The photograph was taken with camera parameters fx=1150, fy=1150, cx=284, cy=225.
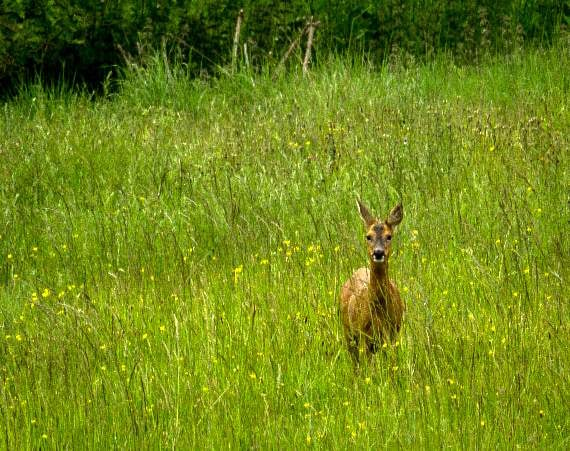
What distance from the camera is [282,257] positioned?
7129mm

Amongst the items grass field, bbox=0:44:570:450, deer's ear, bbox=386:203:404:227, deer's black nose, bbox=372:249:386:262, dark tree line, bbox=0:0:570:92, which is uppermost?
dark tree line, bbox=0:0:570:92

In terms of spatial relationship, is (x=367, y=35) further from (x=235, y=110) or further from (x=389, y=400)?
(x=389, y=400)

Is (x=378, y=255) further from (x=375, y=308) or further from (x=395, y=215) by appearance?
(x=395, y=215)

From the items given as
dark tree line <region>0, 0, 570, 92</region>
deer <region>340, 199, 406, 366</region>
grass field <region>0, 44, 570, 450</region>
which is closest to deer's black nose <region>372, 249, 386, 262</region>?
deer <region>340, 199, 406, 366</region>

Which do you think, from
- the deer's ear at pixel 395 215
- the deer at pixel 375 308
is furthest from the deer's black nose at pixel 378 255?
the deer's ear at pixel 395 215

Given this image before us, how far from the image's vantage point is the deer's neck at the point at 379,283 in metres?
5.58

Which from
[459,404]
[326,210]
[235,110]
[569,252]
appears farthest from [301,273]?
[235,110]

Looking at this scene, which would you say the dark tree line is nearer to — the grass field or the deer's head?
the grass field

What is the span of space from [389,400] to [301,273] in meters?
1.88

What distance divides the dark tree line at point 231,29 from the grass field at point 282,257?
0.58m

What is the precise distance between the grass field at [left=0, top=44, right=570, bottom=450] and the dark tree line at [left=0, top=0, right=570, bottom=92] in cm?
58

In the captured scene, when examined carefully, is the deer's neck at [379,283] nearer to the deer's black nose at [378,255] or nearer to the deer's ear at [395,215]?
the deer's black nose at [378,255]

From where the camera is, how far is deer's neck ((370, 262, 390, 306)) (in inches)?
220

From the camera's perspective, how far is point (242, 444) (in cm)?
480
